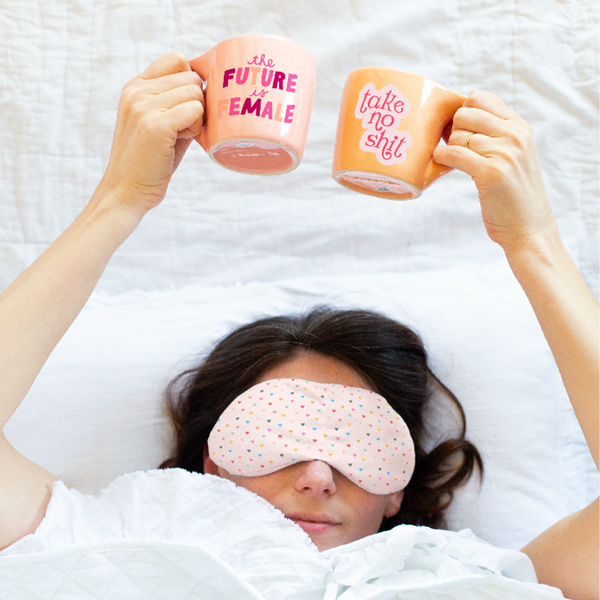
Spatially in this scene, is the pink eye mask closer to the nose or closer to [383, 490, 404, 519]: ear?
the nose

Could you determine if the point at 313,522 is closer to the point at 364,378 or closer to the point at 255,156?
the point at 364,378

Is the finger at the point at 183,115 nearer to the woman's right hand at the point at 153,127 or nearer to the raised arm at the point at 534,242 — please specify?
the woman's right hand at the point at 153,127

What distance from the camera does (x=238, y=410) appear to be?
0.94m

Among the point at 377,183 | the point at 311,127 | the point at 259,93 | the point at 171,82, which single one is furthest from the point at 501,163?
the point at 311,127

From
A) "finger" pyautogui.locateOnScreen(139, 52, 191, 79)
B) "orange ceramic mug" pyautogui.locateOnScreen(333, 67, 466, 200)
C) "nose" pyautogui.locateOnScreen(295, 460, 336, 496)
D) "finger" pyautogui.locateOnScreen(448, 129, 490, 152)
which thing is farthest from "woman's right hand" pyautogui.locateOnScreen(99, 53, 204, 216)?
"nose" pyautogui.locateOnScreen(295, 460, 336, 496)

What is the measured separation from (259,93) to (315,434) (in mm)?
431

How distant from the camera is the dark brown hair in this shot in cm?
107

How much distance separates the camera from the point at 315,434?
3.00 ft

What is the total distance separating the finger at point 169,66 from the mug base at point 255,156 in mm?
114

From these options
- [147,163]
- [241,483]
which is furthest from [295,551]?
[147,163]

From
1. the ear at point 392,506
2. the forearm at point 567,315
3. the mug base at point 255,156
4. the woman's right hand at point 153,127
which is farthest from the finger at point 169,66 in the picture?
the ear at point 392,506

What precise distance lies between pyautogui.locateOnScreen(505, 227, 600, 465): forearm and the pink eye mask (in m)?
0.26

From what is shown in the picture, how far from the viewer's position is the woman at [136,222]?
0.77 meters

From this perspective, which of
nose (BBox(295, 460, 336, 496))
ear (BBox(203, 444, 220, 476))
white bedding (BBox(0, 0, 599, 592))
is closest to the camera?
nose (BBox(295, 460, 336, 496))
